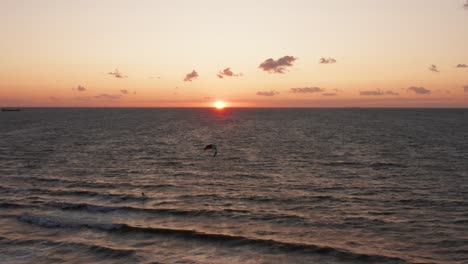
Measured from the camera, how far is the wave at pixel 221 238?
1014 inches

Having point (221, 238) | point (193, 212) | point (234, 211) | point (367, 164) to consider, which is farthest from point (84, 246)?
point (367, 164)

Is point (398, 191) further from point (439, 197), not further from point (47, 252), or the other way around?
point (47, 252)

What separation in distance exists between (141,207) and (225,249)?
12188 millimetres

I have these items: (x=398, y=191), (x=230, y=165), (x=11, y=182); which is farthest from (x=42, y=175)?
(x=398, y=191)

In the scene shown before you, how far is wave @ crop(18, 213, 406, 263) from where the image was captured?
84.5ft

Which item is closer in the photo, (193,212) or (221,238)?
(221,238)

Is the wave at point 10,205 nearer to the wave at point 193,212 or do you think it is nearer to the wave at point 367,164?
the wave at point 193,212

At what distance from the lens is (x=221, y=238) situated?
2884cm

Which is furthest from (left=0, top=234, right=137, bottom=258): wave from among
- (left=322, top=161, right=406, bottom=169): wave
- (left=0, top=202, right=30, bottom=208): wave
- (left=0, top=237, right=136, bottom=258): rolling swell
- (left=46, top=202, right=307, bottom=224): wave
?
(left=322, top=161, right=406, bottom=169): wave

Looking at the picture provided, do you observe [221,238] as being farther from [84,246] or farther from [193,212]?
[84,246]

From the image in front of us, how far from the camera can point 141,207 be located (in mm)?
36375

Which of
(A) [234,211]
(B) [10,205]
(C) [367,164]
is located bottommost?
(A) [234,211]

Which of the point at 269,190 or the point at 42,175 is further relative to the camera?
the point at 42,175

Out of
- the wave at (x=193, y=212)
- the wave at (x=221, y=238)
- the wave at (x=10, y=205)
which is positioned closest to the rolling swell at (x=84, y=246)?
the wave at (x=221, y=238)
